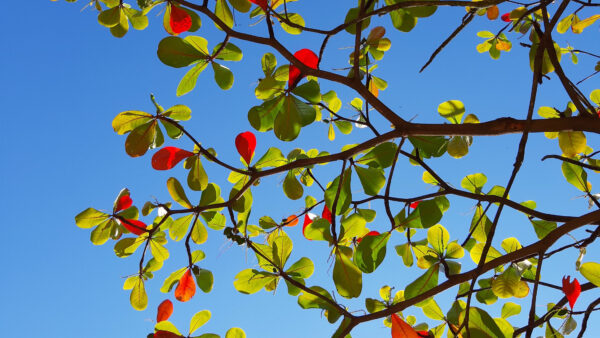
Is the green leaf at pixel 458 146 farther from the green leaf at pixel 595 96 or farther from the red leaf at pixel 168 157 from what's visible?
the red leaf at pixel 168 157

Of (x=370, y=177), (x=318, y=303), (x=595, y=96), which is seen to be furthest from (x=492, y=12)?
(x=318, y=303)

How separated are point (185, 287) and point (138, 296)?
0.17m

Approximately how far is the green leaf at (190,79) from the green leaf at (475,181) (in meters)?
0.78

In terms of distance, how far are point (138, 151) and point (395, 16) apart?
2.35ft

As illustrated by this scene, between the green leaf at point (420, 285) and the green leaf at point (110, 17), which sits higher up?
the green leaf at point (110, 17)

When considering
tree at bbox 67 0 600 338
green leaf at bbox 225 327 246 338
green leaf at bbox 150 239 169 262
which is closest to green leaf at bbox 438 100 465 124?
tree at bbox 67 0 600 338

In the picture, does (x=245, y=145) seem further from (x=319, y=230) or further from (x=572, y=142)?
(x=572, y=142)

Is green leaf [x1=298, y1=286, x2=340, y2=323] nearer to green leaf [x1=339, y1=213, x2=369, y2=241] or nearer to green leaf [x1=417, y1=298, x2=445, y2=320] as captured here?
green leaf [x1=339, y1=213, x2=369, y2=241]

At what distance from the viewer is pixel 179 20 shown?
1227 millimetres

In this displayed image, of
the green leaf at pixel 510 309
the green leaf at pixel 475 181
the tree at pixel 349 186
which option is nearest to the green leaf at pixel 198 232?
the tree at pixel 349 186

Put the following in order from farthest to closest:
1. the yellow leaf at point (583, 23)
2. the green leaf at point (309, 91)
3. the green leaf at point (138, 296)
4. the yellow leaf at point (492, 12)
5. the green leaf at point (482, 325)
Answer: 1. the yellow leaf at point (492, 12)
2. the yellow leaf at point (583, 23)
3. the green leaf at point (138, 296)
4. the green leaf at point (309, 91)
5. the green leaf at point (482, 325)

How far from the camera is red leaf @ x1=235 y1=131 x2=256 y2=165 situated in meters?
1.23

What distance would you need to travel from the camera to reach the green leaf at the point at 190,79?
1.19 m

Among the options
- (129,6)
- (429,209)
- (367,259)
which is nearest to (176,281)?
(367,259)
